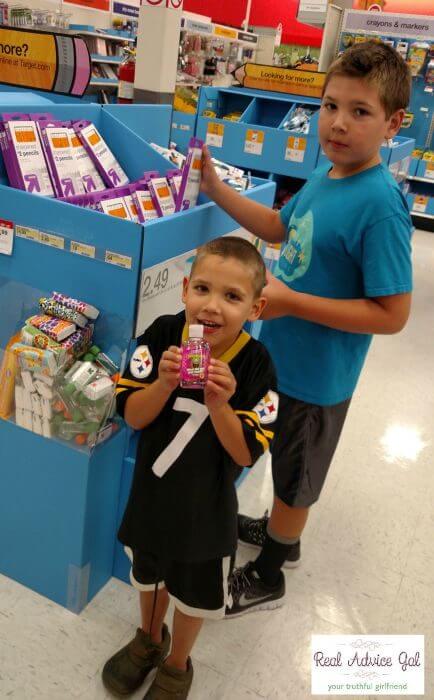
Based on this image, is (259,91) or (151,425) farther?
(259,91)

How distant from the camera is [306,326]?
1.62m

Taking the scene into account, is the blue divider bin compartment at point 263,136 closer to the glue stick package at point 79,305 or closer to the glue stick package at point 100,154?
the glue stick package at point 100,154

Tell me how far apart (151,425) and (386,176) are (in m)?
0.85

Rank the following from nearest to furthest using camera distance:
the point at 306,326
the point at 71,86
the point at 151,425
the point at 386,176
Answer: the point at 151,425
the point at 386,176
the point at 306,326
the point at 71,86

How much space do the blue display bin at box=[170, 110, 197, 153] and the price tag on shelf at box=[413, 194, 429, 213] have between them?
4.95 meters

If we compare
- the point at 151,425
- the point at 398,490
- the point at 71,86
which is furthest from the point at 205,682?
the point at 71,86

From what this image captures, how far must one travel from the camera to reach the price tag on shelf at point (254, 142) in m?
3.78

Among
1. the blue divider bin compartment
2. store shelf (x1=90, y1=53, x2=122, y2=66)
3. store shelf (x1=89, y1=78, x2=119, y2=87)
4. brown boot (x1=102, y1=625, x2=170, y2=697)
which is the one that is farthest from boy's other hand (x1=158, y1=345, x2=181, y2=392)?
store shelf (x1=90, y1=53, x2=122, y2=66)

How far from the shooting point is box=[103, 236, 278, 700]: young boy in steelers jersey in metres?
1.21

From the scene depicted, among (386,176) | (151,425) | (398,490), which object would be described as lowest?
(398,490)

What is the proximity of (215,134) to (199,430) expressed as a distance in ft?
10.4

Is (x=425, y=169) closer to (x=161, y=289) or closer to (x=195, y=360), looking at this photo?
(x=161, y=289)

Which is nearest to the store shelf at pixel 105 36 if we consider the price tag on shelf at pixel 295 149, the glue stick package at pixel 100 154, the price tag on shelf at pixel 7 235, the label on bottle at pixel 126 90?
the price tag on shelf at pixel 295 149

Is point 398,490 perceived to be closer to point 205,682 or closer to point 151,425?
point 205,682
